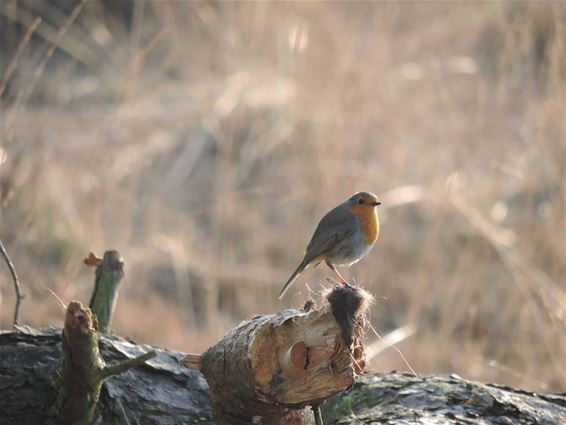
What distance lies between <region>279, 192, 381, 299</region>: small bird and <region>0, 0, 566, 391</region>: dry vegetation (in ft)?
1.40

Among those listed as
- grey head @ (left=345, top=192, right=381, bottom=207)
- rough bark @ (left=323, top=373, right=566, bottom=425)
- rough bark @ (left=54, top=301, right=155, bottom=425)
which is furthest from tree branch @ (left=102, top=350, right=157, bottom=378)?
grey head @ (left=345, top=192, right=381, bottom=207)

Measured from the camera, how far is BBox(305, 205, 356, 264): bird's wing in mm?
2602

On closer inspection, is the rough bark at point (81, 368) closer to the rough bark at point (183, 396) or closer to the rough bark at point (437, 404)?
the rough bark at point (183, 396)

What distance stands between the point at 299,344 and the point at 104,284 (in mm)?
675

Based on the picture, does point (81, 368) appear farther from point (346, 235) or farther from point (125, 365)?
point (346, 235)

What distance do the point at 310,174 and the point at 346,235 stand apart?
5.98ft

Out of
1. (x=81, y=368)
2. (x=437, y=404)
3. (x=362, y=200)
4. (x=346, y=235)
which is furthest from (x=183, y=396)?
(x=362, y=200)

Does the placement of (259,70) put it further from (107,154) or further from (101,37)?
(101,37)

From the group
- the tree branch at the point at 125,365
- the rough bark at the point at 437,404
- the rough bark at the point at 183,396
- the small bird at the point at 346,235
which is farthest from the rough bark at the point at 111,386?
the small bird at the point at 346,235

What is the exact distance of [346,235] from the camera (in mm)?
2598

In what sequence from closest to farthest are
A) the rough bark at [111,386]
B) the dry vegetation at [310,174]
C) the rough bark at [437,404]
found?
the rough bark at [111,386] < the rough bark at [437,404] < the dry vegetation at [310,174]

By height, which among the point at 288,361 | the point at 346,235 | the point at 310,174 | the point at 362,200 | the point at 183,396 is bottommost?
the point at 288,361

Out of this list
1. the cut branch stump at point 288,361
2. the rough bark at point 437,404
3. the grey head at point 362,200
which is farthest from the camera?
the grey head at point 362,200

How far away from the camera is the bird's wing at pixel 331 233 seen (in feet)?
8.54
